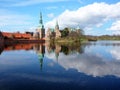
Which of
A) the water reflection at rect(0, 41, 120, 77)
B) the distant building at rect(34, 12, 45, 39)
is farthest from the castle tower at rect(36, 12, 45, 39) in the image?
the water reflection at rect(0, 41, 120, 77)

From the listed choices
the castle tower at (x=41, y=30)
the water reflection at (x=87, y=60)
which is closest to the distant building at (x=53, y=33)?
the castle tower at (x=41, y=30)

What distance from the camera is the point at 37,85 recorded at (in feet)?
60.4

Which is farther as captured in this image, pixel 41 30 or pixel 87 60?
pixel 41 30

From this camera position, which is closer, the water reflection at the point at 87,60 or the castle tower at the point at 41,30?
the water reflection at the point at 87,60

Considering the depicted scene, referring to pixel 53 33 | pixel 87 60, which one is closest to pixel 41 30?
pixel 53 33

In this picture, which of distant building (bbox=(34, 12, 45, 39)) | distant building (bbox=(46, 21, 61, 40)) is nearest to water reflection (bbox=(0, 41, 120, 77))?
distant building (bbox=(46, 21, 61, 40))

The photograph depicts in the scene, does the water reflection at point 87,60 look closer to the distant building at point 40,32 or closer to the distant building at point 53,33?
the distant building at point 53,33

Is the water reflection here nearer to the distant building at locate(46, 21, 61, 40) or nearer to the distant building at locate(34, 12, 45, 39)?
the distant building at locate(46, 21, 61, 40)

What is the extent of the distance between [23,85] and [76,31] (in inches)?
5448

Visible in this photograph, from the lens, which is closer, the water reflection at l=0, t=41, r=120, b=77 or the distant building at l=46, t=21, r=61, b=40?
the water reflection at l=0, t=41, r=120, b=77

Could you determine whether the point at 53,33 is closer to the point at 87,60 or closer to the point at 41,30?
the point at 41,30

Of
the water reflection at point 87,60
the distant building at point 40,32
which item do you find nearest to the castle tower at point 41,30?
the distant building at point 40,32

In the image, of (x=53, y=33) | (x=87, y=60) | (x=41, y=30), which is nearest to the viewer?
(x=87, y=60)

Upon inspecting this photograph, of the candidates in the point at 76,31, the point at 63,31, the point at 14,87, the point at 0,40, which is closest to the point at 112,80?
the point at 14,87
